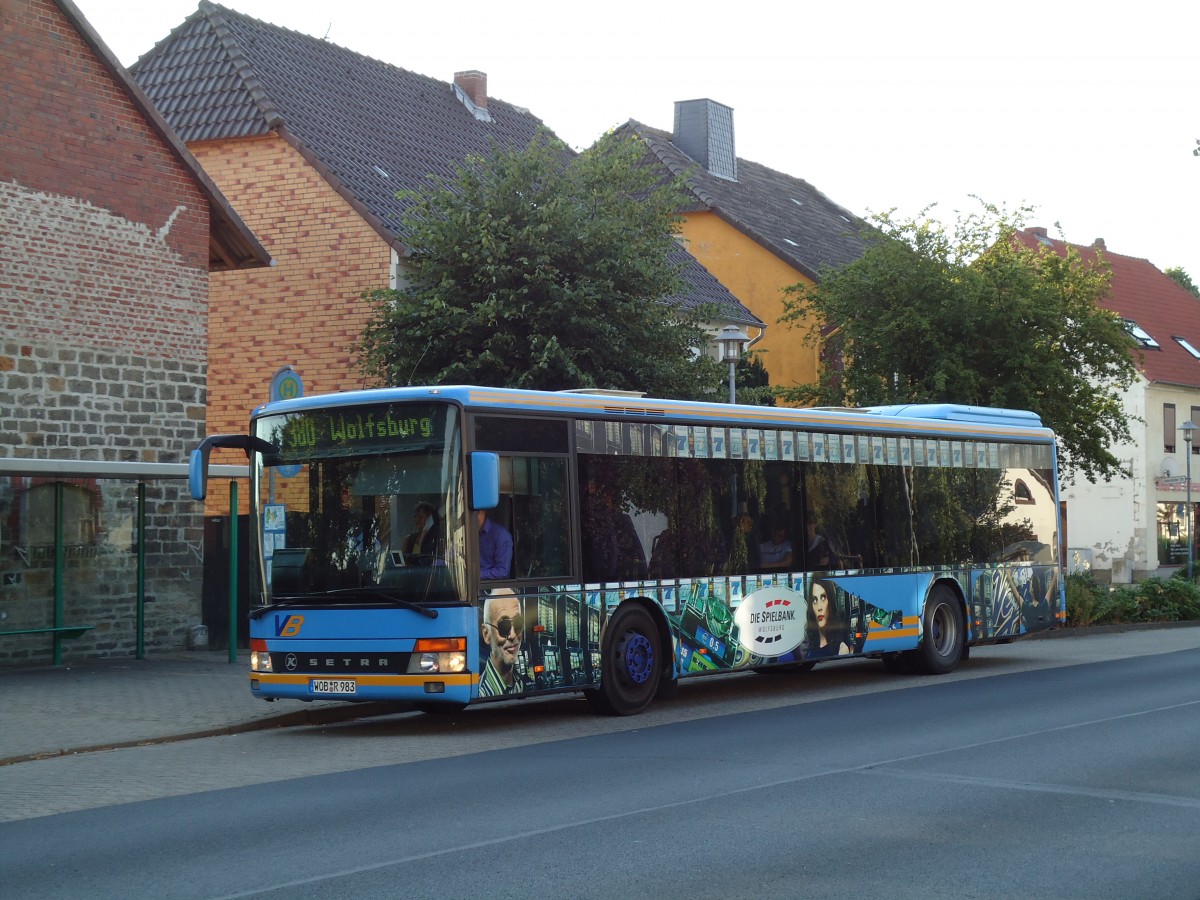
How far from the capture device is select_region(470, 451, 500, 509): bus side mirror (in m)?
12.5

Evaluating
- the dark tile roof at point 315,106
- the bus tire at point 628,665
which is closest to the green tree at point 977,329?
the dark tile roof at point 315,106

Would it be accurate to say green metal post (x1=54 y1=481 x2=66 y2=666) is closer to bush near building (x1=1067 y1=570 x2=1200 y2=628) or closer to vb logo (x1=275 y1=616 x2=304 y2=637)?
vb logo (x1=275 y1=616 x2=304 y2=637)

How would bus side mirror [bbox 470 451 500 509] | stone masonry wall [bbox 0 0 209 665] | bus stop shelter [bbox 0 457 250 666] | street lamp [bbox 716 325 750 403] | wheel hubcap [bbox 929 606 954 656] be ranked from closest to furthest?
bus side mirror [bbox 470 451 500 509] → bus stop shelter [bbox 0 457 250 666] → wheel hubcap [bbox 929 606 954 656] → stone masonry wall [bbox 0 0 209 665] → street lamp [bbox 716 325 750 403]

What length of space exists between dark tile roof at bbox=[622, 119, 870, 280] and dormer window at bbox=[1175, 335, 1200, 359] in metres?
14.1

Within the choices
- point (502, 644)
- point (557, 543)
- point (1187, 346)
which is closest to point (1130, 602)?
point (557, 543)

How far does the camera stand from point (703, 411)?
15.5m

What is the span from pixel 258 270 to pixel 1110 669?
17072mm

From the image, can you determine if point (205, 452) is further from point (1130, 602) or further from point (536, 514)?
point (1130, 602)

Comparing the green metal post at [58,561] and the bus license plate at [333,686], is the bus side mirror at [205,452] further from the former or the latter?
the green metal post at [58,561]

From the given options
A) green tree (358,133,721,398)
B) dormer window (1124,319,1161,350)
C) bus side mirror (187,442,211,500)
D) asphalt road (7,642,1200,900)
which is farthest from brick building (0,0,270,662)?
dormer window (1124,319,1161,350)

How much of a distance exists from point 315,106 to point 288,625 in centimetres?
1921

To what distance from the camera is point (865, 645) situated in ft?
57.1

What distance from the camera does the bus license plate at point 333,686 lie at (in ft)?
42.7

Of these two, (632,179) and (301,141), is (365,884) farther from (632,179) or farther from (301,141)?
(301,141)
